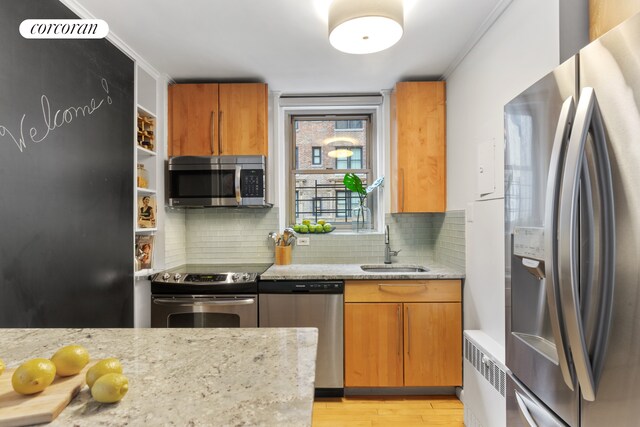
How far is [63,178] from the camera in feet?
5.70

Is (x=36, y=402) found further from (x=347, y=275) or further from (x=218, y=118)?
(x=218, y=118)

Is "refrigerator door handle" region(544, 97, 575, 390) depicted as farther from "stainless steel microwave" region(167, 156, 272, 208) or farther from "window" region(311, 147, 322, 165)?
"window" region(311, 147, 322, 165)

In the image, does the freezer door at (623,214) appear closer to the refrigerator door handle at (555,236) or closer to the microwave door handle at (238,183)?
the refrigerator door handle at (555,236)

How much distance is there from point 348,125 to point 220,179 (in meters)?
1.40

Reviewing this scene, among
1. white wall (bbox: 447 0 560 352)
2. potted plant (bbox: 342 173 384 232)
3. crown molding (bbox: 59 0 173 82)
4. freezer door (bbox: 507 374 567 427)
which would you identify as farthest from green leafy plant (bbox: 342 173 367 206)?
freezer door (bbox: 507 374 567 427)

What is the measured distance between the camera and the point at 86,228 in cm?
190

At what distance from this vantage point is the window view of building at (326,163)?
345 centimetres

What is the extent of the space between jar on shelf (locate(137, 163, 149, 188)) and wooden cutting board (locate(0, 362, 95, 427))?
1869 mm

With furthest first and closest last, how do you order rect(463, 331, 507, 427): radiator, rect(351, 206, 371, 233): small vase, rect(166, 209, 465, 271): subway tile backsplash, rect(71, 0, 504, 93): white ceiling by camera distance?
rect(351, 206, 371, 233): small vase
rect(166, 209, 465, 271): subway tile backsplash
rect(71, 0, 504, 93): white ceiling
rect(463, 331, 507, 427): radiator

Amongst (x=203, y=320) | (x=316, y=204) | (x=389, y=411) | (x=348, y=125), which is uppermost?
(x=348, y=125)

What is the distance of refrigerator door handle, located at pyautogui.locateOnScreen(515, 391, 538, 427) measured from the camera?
1.08 m

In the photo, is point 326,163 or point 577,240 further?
point 326,163

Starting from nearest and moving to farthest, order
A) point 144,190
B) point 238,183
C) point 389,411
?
point 389,411
point 144,190
point 238,183

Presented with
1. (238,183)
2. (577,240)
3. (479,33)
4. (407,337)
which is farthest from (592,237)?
(238,183)
